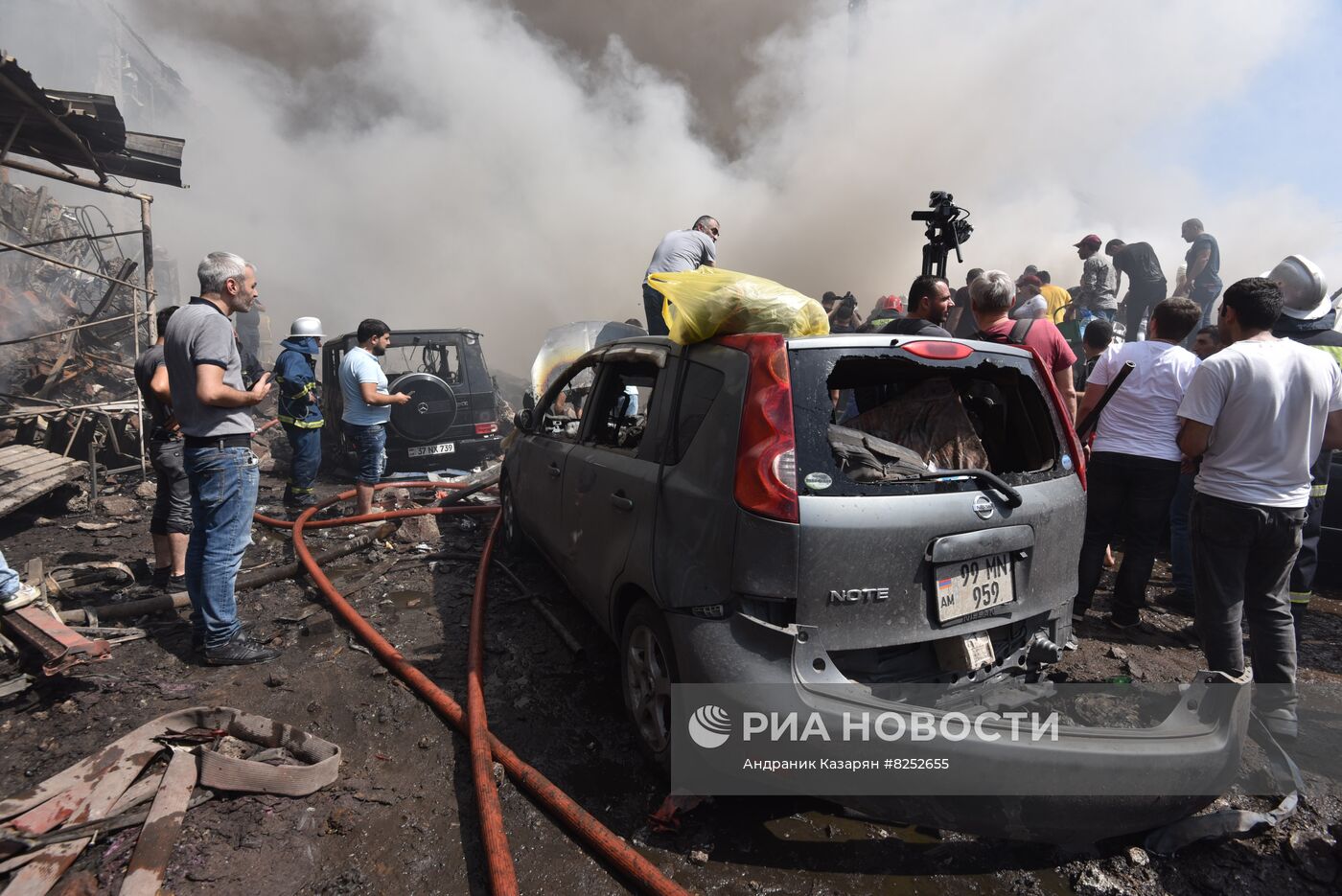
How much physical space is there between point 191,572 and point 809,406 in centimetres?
332

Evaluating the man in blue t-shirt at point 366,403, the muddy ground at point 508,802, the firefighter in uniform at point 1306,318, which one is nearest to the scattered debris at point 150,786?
the muddy ground at point 508,802

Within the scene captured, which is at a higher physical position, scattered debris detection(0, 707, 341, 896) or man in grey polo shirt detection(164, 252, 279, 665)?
man in grey polo shirt detection(164, 252, 279, 665)

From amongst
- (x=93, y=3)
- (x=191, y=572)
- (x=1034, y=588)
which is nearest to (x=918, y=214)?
(x=1034, y=588)

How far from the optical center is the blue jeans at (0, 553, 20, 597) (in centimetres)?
298

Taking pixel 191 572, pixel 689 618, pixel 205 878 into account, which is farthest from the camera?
pixel 191 572

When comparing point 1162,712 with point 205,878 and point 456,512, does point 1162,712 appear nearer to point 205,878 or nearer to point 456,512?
point 205,878

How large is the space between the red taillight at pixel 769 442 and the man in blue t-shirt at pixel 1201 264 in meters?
9.40

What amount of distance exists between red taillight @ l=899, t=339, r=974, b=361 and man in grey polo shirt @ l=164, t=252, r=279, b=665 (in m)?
3.11

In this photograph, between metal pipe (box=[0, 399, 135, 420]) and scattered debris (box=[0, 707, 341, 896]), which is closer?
scattered debris (box=[0, 707, 341, 896])

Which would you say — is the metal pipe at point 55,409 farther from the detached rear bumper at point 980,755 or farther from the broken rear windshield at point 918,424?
the broken rear windshield at point 918,424

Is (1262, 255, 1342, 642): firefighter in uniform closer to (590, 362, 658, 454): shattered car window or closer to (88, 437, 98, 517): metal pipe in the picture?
(590, 362, 658, 454): shattered car window

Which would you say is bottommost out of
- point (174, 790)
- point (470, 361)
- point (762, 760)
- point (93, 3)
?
point (174, 790)

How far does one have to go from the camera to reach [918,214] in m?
5.26

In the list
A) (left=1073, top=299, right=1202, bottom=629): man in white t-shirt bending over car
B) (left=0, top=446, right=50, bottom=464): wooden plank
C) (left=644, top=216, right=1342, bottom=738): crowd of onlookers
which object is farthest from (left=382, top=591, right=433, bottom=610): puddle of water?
(left=0, top=446, right=50, bottom=464): wooden plank
